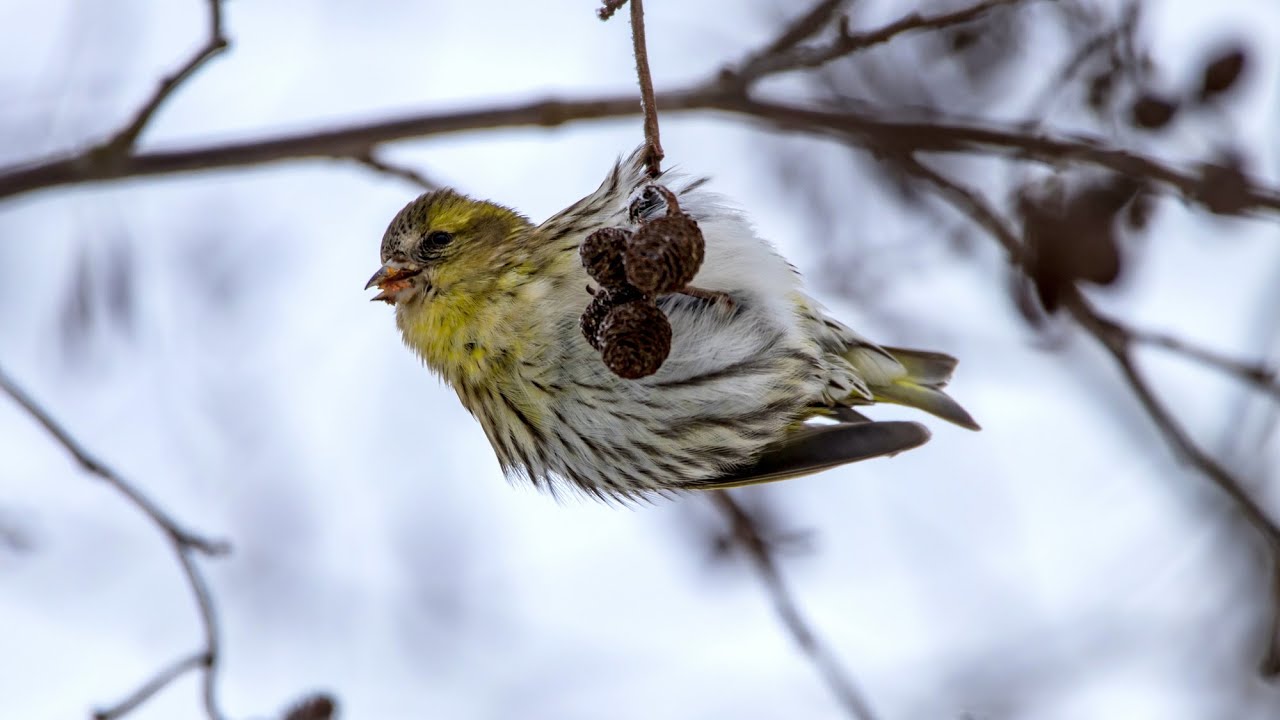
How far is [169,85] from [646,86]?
1.34 m

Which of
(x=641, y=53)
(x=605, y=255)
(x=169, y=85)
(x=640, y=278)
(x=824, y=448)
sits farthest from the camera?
(x=824, y=448)

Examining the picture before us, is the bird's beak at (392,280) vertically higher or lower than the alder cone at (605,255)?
higher

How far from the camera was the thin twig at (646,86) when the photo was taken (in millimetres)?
1713

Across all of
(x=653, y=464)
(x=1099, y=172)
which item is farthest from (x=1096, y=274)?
(x=653, y=464)

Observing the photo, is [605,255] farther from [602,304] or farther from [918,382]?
[918,382]

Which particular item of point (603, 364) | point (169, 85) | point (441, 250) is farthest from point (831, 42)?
point (169, 85)

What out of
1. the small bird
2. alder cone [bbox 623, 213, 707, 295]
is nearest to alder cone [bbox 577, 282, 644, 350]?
alder cone [bbox 623, 213, 707, 295]

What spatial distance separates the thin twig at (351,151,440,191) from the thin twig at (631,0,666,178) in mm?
1323

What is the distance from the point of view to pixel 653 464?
3.07 m

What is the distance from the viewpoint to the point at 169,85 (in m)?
2.57

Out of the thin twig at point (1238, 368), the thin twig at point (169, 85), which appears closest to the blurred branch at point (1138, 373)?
the thin twig at point (1238, 368)

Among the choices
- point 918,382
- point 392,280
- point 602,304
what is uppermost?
point 918,382

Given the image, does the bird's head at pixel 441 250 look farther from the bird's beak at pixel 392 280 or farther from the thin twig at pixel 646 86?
the thin twig at pixel 646 86

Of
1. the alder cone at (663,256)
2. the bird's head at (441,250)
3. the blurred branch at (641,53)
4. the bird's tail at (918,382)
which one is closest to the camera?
the blurred branch at (641,53)
